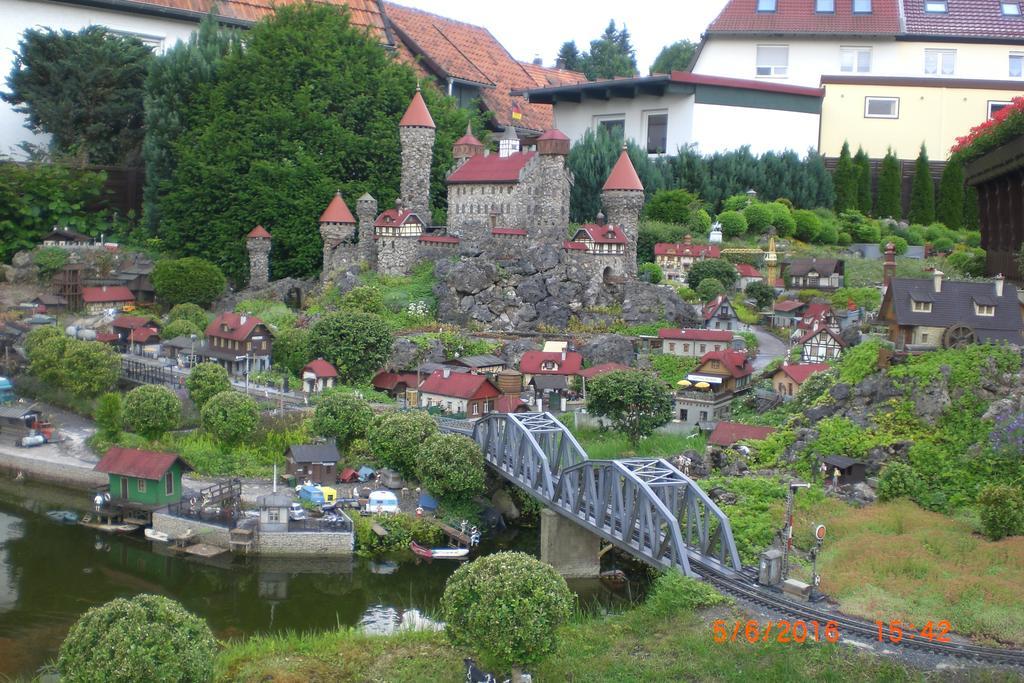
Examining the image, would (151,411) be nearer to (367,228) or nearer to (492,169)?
(367,228)

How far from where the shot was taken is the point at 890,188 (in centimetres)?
6419

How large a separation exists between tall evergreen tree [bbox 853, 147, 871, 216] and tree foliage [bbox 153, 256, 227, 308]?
36.5 meters

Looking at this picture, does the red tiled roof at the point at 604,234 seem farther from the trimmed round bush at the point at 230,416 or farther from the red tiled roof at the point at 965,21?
the red tiled roof at the point at 965,21

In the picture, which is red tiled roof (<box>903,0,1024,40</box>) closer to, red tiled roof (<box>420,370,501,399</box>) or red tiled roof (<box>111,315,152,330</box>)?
red tiled roof (<box>420,370,501,399</box>)

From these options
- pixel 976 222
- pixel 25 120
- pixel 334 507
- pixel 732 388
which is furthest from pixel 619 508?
pixel 25 120

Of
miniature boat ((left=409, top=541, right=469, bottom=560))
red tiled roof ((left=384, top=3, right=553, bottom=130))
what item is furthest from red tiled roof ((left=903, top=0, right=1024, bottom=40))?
miniature boat ((left=409, top=541, right=469, bottom=560))

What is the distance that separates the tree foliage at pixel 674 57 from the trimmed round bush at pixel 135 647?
96.0 meters

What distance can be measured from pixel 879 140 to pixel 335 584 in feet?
156

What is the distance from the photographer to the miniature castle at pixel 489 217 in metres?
51.7

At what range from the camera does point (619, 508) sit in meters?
29.5

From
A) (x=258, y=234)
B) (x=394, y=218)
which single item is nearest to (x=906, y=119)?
(x=394, y=218)

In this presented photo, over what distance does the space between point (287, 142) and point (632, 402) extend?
2712cm

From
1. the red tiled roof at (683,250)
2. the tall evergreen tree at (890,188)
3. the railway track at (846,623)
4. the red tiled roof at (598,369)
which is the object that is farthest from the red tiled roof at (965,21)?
the railway track at (846,623)

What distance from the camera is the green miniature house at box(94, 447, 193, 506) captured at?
36.3m
